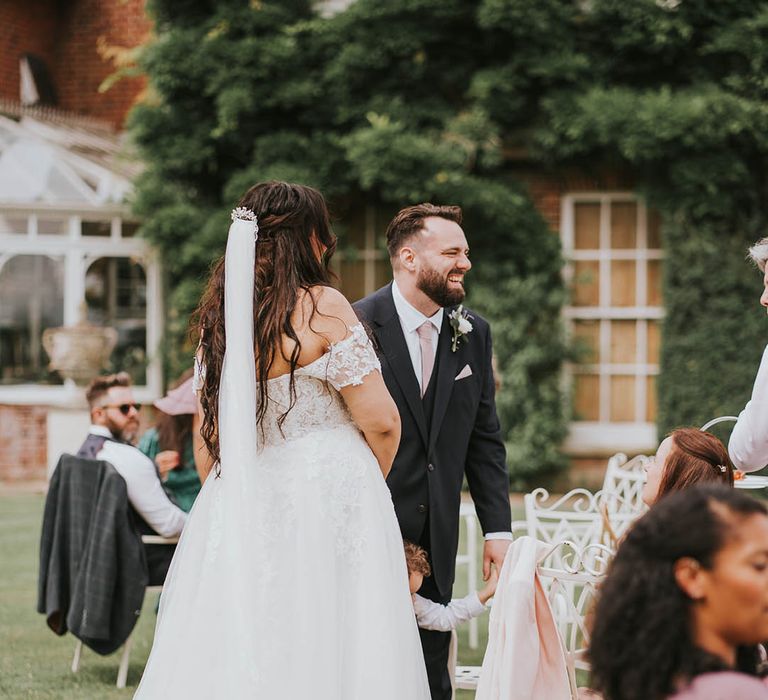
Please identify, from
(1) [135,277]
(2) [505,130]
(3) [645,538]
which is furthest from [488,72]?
(3) [645,538]

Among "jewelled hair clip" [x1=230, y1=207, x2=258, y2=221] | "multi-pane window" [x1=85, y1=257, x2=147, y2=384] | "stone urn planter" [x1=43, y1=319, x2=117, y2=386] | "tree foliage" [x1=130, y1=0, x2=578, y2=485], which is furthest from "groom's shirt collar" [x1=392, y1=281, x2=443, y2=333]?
"multi-pane window" [x1=85, y1=257, x2=147, y2=384]

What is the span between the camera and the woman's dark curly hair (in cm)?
212

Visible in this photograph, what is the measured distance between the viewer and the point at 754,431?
3.59 metres

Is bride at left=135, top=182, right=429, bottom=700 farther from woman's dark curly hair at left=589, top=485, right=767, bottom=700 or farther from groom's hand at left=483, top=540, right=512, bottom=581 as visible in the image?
woman's dark curly hair at left=589, top=485, right=767, bottom=700

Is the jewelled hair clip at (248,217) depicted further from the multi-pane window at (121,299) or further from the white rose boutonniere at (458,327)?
the multi-pane window at (121,299)

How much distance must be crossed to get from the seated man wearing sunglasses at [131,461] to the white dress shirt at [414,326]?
1.99 meters

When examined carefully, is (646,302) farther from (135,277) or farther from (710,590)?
(710,590)

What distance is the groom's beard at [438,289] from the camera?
3.94 m

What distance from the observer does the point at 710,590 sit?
6.97 feet

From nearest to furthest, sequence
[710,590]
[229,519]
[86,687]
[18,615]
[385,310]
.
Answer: [710,590] → [229,519] → [385,310] → [86,687] → [18,615]

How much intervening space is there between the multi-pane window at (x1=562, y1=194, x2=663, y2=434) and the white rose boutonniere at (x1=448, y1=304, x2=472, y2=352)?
7.84m

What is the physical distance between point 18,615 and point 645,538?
17.7 ft

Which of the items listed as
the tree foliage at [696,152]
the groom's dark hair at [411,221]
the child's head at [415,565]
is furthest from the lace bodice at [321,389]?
the tree foliage at [696,152]

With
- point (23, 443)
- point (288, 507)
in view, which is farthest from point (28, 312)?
point (288, 507)
